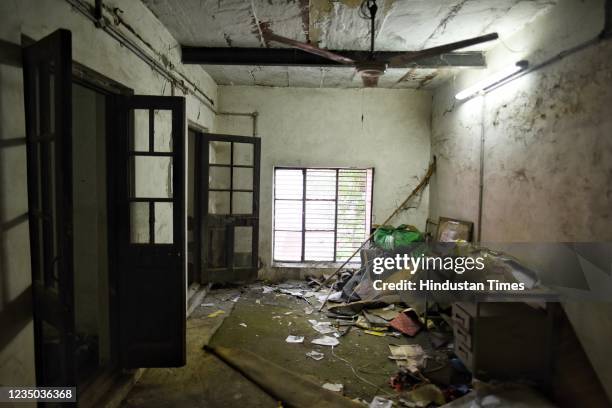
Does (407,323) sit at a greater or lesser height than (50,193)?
lesser

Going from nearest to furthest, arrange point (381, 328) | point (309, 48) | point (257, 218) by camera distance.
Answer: point (309, 48) < point (381, 328) < point (257, 218)

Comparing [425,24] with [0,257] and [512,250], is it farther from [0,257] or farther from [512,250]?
[0,257]

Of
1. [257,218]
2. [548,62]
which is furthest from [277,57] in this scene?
[548,62]

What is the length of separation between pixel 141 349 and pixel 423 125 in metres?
4.99

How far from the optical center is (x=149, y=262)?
276 centimetres

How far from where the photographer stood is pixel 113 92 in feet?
8.55

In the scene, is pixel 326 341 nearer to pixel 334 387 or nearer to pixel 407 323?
pixel 334 387

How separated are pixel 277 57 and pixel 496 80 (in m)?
2.38

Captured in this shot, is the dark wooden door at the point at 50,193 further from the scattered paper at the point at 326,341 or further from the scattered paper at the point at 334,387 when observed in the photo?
the scattered paper at the point at 326,341

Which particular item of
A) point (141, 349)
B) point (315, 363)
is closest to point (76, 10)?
point (141, 349)

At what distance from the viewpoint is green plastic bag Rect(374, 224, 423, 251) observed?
5086 mm

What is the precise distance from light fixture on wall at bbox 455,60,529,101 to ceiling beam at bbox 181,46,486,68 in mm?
267

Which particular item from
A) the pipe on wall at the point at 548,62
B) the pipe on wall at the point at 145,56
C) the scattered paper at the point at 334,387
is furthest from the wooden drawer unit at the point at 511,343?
the pipe on wall at the point at 145,56

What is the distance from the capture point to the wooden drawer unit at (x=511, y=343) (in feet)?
8.96
